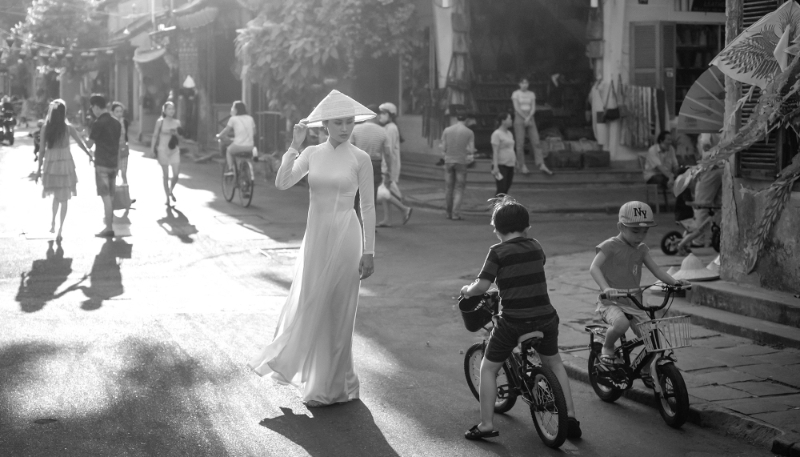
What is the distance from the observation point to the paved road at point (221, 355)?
561 cm

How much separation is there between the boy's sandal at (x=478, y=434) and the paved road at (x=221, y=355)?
0.09 meters

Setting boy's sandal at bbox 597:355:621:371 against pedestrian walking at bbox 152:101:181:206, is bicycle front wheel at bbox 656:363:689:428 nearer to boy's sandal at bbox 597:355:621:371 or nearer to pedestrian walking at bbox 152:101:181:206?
boy's sandal at bbox 597:355:621:371

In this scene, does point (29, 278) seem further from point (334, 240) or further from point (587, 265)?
point (587, 265)

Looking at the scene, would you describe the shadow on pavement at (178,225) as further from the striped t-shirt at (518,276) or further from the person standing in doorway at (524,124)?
the striped t-shirt at (518,276)

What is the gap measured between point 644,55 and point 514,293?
58.2ft

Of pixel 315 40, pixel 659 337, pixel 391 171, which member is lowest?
pixel 659 337

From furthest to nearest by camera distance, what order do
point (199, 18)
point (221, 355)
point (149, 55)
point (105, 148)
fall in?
point (149, 55) < point (199, 18) < point (105, 148) < point (221, 355)

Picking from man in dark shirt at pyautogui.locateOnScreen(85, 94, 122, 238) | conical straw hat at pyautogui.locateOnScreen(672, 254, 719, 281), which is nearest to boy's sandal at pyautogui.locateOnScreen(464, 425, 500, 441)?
conical straw hat at pyautogui.locateOnScreen(672, 254, 719, 281)

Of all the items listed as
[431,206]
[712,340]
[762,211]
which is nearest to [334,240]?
[712,340]

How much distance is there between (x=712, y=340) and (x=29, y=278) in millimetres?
7382

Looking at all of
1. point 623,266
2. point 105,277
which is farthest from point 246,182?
point 623,266

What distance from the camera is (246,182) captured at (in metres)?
18.0

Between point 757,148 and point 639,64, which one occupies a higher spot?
point 639,64

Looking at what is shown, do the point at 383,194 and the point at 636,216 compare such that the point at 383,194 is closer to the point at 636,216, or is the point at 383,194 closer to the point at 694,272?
the point at 694,272
